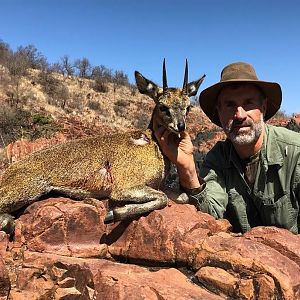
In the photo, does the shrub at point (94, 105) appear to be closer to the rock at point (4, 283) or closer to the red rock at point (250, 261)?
the red rock at point (250, 261)

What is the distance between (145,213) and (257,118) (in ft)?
7.94

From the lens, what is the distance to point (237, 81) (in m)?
6.84

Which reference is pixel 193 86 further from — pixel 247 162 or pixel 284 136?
pixel 284 136

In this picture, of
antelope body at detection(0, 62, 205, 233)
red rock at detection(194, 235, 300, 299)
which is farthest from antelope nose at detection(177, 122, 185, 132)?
red rock at detection(194, 235, 300, 299)

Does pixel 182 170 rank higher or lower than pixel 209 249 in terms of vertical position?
higher

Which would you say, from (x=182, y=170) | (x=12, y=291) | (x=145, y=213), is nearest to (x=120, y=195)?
(x=145, y=213)

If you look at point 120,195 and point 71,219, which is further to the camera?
point 120,195

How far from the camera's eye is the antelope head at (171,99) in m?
6.85

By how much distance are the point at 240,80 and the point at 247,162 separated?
1.43 meters

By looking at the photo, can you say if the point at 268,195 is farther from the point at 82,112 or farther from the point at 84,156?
the point at 82,112

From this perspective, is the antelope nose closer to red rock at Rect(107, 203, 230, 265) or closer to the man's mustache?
the man's mustache

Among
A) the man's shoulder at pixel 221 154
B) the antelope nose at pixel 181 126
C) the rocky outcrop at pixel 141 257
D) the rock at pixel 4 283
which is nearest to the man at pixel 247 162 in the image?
the man's shoulder at pixel 221 154

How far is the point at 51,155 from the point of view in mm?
7215

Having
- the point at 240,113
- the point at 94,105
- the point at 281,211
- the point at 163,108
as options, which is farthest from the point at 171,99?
the point at 94,105
